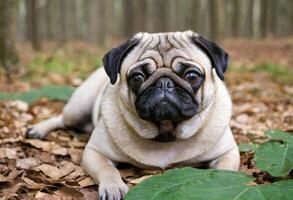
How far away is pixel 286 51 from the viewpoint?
15.4m

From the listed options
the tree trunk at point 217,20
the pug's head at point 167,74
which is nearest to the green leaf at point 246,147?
the pug's head at point 167,74

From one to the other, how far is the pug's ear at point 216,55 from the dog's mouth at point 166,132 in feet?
1.53

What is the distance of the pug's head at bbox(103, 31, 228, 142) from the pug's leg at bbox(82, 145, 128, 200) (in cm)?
41

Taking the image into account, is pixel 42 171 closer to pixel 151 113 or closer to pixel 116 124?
pixel 116 124

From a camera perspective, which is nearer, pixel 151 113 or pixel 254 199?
pixel 254 199

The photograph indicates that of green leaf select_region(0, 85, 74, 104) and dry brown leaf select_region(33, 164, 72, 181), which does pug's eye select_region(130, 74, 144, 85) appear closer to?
dry brown leaf select_region(33, 164, 72, 181)

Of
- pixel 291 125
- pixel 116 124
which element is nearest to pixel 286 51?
pixel 291 125

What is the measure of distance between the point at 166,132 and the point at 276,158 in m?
0.84

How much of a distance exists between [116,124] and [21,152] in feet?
2.94

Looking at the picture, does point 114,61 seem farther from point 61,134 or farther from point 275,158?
point 61,134

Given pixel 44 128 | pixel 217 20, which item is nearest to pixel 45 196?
pixel 44 128

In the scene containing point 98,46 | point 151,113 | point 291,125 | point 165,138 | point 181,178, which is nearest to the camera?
point 181,178

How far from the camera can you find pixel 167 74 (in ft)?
10.4

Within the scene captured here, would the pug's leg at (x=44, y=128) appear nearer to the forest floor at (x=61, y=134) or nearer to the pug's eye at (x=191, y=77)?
the forest floor at (x=61, y=134)
